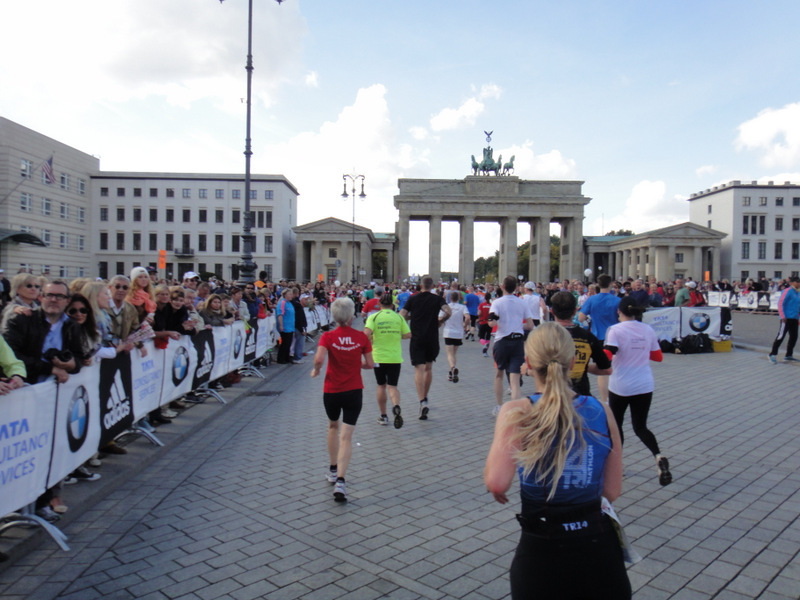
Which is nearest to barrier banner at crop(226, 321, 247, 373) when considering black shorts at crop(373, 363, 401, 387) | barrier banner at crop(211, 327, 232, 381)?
barrier banner at crop(211, 327, 232, 381)

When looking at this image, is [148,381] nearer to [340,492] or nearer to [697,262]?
[340,492]

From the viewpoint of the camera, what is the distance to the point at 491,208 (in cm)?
8081

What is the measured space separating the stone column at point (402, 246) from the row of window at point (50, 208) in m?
38.9

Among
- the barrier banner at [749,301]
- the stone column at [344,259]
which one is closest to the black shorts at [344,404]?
the barrier banner at [749,301]

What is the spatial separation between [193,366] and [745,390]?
32.8 ft

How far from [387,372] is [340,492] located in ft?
10.6

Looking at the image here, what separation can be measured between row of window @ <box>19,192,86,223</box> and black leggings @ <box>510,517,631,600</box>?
218 ft

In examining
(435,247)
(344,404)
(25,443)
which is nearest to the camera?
(25,443)

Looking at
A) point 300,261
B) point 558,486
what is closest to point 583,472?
point 558,486

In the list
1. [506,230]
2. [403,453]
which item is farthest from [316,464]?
[506,230]

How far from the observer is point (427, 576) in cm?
409

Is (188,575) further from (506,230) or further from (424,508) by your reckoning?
(506,230)

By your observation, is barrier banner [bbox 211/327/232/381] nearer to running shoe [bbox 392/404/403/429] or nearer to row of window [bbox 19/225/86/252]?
running shoe [bbox 392/404/403/429]

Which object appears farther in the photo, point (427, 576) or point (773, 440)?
point (773, 440)
